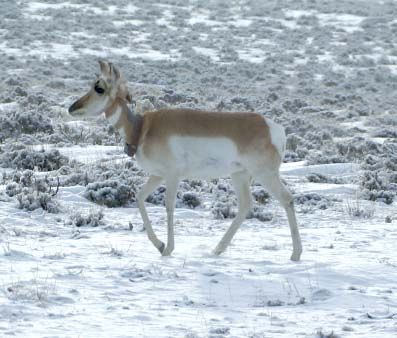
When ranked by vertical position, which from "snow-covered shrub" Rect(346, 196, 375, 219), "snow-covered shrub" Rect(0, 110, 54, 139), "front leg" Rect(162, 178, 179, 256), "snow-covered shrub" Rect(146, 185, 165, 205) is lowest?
"snow-covered shrub" Rect(0, 110, 54, 139)

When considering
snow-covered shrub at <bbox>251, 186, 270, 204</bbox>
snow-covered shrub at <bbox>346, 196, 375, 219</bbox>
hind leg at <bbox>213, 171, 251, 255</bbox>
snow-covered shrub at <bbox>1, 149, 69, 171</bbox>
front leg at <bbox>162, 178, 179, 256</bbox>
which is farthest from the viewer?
snow-covered shrub at <bbox>1, 149, 69, 171</bbox>

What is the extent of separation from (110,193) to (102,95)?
2.53 meters

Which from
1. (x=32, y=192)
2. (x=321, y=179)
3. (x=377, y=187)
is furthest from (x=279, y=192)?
(x=321, y=179)

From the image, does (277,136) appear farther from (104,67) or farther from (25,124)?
(25,124)

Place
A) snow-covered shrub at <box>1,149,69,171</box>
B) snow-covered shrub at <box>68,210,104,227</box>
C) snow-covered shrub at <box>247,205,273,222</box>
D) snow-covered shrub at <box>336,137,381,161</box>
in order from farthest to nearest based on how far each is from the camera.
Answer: snow-covered shrub at <box>336,137,381,161</box>
snow-covered shrub at <box>1,149,69,171</box>
snow-covered shrub at <box>247,205,273,222</box>
snow-covered shrub at <box>68,210,104,227</box>

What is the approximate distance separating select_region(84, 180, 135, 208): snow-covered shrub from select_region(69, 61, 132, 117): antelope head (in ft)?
7.79

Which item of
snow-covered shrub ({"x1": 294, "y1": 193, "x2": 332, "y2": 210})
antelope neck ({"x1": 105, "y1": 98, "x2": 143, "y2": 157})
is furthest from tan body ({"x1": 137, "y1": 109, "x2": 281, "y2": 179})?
snow-covered shrub ({"x1": 294, "y1": 193, "x2": 332, "y2": 210})

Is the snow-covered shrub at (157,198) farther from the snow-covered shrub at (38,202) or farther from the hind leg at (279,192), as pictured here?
the hind leg at (279,192)

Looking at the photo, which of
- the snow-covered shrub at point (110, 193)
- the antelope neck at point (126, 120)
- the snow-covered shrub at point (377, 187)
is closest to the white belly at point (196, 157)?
the antelope neck at point (126, 120)

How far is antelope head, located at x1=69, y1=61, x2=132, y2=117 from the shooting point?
7.78 meters

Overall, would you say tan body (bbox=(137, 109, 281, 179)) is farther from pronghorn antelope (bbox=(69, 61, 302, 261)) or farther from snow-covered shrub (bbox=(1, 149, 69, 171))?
snow-covered shrub (bbox=(1, 149, 69, 171))

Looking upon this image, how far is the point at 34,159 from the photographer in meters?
12.3

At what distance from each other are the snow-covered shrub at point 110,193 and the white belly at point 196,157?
8.37 ft

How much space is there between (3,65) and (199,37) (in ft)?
46.5
